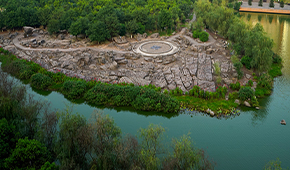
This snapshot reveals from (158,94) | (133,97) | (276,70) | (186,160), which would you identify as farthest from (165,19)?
(186,160)

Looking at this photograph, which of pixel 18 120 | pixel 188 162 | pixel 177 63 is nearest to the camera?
pixel 188 162

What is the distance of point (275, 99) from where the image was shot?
146ft

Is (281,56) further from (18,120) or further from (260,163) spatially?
(18,120)

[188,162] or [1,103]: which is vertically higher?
[1,103]

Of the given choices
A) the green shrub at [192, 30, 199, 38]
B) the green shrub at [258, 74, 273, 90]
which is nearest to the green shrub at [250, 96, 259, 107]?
the green shrub at [258, 74, 273, 90]

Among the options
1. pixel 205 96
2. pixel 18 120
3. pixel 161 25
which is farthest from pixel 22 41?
pixel 205 96

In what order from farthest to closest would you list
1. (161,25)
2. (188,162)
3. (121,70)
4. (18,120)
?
(161,25) → (121,70) → (18,120) → (188,162)

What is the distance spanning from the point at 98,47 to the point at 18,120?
36697mm

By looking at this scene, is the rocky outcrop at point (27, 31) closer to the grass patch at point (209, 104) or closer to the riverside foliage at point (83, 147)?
the riverside foliage at point (83, 147)

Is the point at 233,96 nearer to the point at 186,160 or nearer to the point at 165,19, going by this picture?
the point at 186,160

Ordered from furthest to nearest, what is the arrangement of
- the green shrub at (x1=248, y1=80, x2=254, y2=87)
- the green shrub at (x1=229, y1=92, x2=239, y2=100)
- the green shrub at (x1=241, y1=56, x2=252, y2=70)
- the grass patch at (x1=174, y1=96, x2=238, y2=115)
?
the green shrub at (x1=241, y1=56, x2=252, y2=70) → the green shrub at (x1=248, y1=80, x2=254, y2=87) → the green shrub at (x1=229, y1=92, x2=239, y2=100) → the grass patch at (x1=174, y1=96, x2=238, y2=115)

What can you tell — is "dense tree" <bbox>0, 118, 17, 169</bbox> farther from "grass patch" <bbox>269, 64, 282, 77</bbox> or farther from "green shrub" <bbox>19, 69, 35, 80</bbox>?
"grass patch" <bbox>269, 64, 282, 77</bbox>

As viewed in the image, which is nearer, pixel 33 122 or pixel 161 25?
pixel 33 122

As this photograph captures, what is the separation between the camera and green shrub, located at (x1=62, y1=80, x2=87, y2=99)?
45.4 metres
